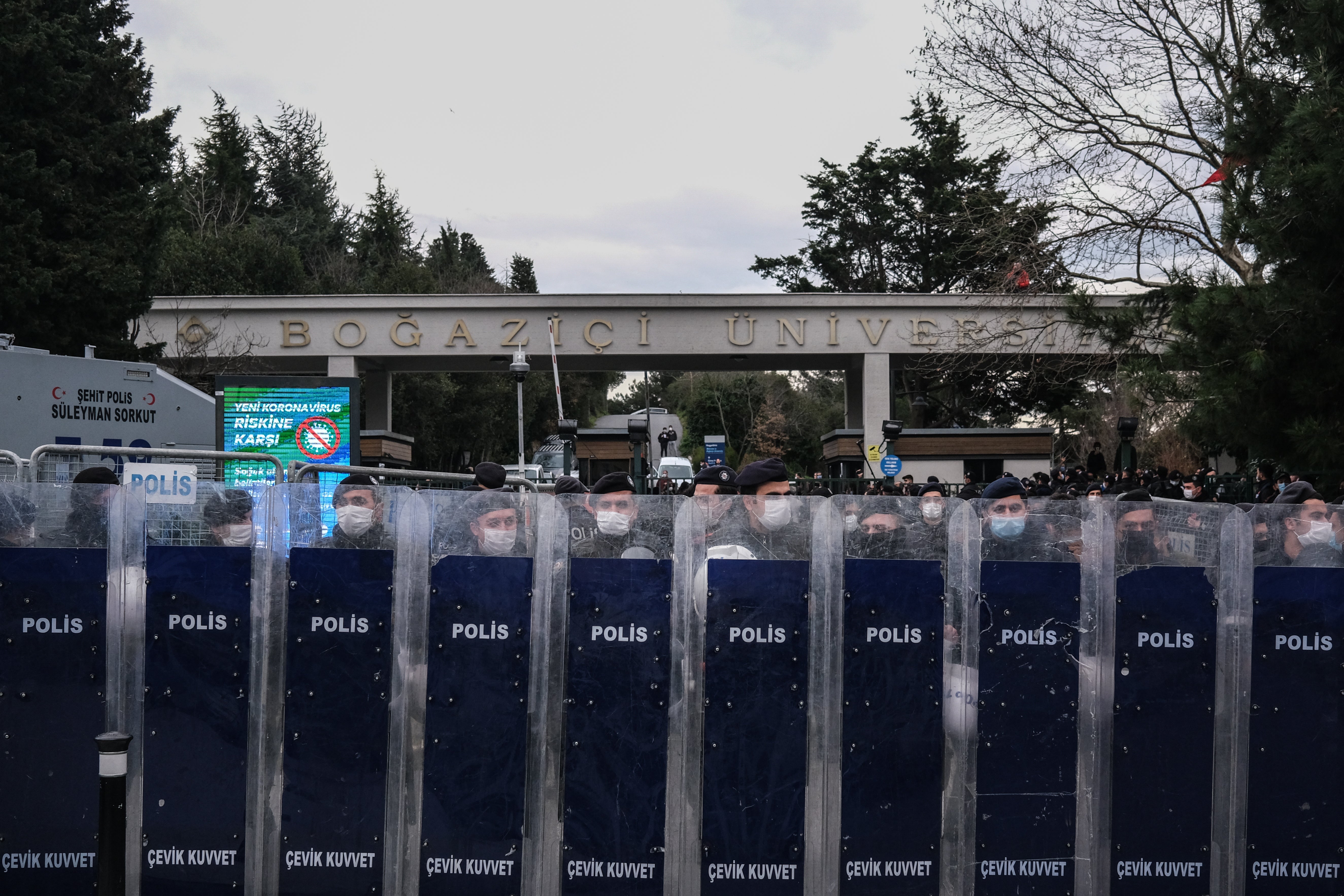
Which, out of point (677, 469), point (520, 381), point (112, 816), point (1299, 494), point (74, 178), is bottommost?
point (112, 816)

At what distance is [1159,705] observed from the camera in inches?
198

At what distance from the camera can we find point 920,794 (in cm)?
497

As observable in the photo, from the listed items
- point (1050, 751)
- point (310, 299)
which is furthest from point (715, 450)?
point (1050, 751)

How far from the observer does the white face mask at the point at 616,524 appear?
194 inches

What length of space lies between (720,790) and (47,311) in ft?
73.7

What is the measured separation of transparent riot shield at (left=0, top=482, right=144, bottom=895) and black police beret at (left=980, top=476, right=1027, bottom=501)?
159 inches

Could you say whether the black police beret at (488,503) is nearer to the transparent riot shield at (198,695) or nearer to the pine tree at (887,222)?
the transparent riot shield at (198,695)

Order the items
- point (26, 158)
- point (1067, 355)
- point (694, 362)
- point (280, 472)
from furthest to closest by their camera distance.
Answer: point (694, 362) < point (26, 158) < point (1067, 355) < point (280, 472)

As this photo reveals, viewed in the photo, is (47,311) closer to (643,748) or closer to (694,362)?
(694,362)

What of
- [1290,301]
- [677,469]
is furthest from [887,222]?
[1290,301]

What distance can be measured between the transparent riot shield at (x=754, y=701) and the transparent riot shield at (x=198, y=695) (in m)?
→ 1.97

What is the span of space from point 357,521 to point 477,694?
2.98 ft

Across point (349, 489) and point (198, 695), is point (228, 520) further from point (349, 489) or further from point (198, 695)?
point (198, 695)

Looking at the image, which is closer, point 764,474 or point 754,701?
point 754,701
